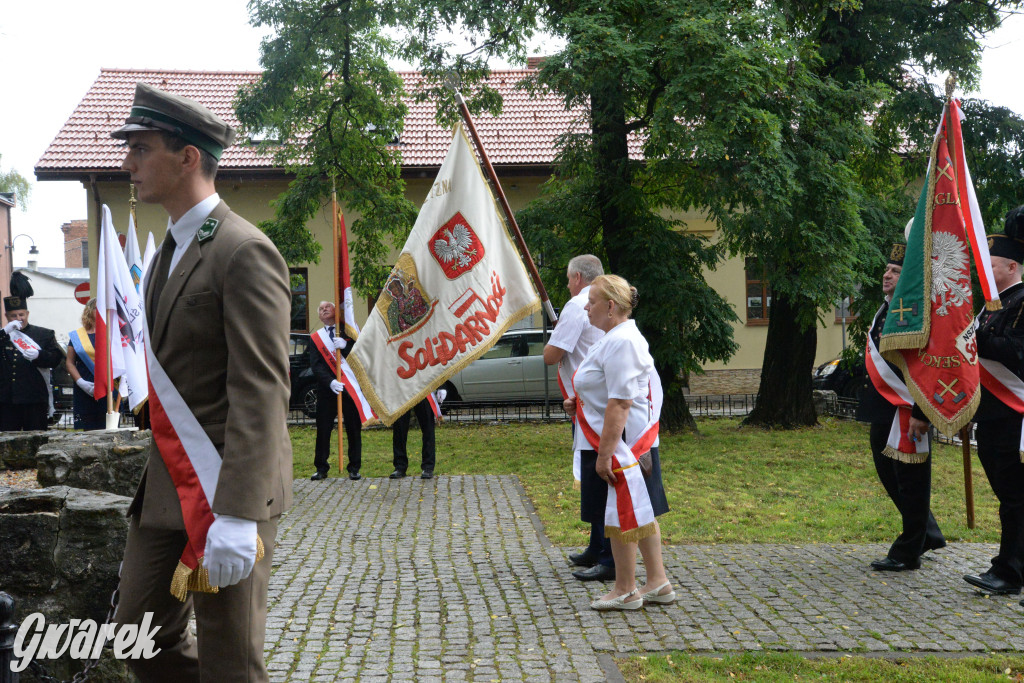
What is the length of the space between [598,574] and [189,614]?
139 inches

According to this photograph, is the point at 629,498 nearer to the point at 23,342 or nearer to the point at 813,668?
the point at 813,668

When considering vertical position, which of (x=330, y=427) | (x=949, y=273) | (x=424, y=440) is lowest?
(x=424, y=440)

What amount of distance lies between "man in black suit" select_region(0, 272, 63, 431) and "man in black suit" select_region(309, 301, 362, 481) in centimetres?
294

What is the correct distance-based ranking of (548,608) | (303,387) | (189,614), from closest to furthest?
(189,614) → (548,608) → (303,387)

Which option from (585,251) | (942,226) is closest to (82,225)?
(585,251)

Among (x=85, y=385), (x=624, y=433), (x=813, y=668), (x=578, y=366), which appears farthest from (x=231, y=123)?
(x=813, y=668)

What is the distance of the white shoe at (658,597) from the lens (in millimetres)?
5543

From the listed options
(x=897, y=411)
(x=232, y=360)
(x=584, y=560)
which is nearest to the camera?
(x=232, y=360)

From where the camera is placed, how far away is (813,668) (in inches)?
176

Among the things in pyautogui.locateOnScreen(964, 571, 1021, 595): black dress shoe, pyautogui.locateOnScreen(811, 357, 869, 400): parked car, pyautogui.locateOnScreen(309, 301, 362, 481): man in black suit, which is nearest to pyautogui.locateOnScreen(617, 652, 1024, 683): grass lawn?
pyautogui.locateOnScreen(964, 571, 1021, 595): black dress shoe

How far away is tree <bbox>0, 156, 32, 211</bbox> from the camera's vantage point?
141 feet

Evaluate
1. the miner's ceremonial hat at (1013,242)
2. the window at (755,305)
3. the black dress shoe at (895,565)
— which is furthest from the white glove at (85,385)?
the window at (755,305)

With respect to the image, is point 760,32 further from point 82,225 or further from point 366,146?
point 82,225

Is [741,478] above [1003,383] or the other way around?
the other way around
